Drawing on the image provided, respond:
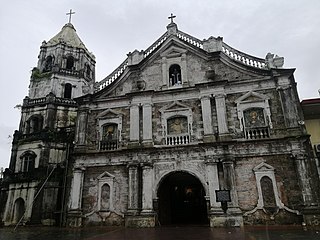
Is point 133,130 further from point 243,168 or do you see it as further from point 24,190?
point 24,190

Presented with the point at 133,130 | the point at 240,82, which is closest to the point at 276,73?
the point at 240,82

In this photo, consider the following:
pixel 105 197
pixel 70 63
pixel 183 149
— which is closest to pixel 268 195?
pixel 183 149

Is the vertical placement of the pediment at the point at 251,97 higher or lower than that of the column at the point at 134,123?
higher

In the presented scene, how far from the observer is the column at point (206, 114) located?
1527cm

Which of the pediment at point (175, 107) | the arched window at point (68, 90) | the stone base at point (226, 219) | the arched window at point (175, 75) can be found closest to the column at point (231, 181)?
the stone base at point (226, 219)

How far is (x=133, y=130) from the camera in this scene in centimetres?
1647

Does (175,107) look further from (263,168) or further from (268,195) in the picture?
(268,195)

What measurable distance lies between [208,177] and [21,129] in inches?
736

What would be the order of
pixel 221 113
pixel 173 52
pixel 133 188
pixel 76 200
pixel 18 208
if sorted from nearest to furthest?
1. pixel 133 188
2. pixel 221 113
3. pixel 76 200
4. pixel 173 52
5. pixel 18 208

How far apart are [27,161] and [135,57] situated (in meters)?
12.6

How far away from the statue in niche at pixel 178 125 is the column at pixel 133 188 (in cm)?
310

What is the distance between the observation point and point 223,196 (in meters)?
13.1

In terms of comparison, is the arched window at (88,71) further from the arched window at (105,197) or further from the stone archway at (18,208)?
the arched window at (105,197)

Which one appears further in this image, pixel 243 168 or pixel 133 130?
pixel 133 130
